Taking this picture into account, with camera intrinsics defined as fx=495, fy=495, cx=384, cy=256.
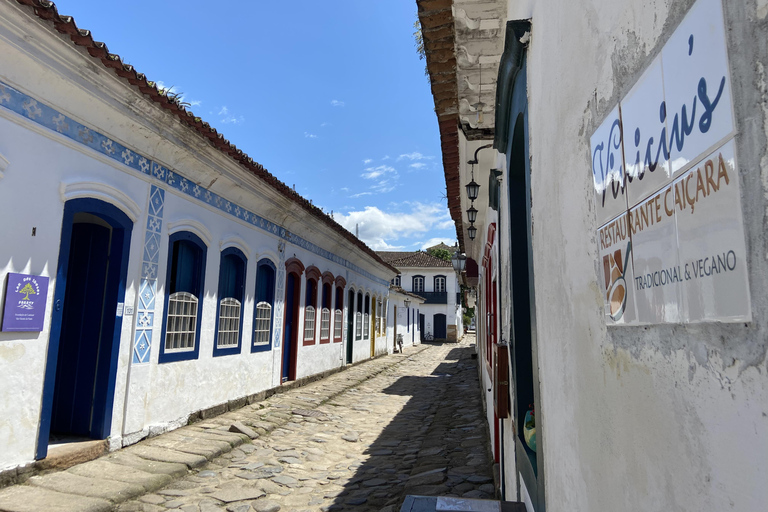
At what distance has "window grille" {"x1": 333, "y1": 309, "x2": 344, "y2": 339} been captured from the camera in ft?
47.8

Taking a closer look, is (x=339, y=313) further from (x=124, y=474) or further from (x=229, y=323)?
(x=124, y=474)

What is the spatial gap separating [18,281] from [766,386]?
540cm

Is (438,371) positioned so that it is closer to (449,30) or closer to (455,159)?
(455,159)

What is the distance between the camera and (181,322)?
706cm

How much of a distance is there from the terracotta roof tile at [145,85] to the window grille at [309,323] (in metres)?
3.50

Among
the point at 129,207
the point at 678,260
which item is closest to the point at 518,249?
the point at 678,260

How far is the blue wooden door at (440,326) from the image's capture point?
3938 centimetres

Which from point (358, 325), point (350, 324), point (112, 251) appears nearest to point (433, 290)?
point (358, 325)

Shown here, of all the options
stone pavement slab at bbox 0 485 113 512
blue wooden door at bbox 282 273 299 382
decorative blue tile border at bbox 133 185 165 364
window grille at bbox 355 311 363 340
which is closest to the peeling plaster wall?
stone pavement slab at bbox 0 485 113 512

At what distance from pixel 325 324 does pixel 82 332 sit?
8.04 meters

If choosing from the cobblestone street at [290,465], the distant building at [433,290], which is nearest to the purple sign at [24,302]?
the cobblestone street at [290,465]

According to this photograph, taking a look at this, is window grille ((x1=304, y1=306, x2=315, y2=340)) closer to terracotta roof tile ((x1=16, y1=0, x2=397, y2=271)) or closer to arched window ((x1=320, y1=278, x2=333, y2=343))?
arched window ((x1=320, y1=278, x2=333, y2=343))

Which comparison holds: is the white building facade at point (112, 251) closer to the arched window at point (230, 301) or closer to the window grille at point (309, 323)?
the arched window at point (230, 301)

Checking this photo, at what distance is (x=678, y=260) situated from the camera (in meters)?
0.80
